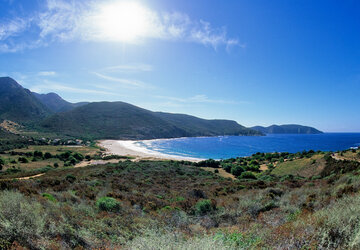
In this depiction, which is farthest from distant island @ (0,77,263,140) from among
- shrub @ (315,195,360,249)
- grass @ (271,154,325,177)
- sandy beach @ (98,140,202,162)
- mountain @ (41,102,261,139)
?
shrub @ (315,195,360,249)

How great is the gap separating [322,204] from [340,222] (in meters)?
2.77

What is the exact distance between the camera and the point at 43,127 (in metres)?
114

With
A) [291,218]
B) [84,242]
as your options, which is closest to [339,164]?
[291,218]

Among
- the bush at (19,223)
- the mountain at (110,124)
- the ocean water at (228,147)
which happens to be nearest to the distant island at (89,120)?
the mountain at (110,124)

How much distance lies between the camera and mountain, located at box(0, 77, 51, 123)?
12429 cm

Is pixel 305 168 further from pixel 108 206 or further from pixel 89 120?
pixel 89 120

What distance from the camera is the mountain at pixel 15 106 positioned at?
124287mm

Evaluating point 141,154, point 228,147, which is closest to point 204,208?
point 141,154

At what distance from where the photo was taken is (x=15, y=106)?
135 metres

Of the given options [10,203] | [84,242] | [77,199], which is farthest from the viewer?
[77,199]

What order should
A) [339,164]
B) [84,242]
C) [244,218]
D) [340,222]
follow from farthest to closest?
[339,164]
[244,218]
[84,242]
[340,222]

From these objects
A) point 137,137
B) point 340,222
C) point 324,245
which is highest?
point 340,222

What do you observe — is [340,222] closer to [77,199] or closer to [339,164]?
[77,199]

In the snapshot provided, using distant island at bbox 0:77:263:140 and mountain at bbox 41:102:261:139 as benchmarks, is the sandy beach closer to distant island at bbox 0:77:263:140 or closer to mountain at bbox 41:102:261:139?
distant island at bbox 0:77:263:140
